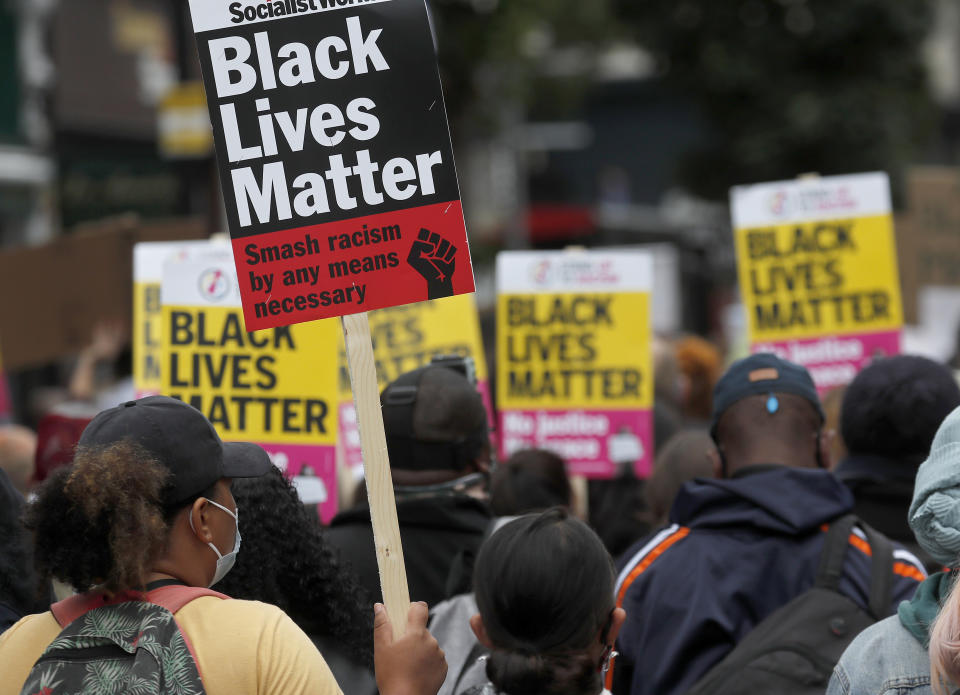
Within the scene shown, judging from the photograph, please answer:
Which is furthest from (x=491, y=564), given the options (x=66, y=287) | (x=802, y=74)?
(x=802, y=74)

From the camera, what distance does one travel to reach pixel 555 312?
6.33 meters

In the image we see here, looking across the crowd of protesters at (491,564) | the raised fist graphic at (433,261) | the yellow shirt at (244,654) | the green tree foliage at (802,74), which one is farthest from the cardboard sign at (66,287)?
the green tree foliage at (802,74)

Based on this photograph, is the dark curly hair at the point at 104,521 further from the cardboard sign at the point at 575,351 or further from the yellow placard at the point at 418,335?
the cardboard sign at the point at 575,351

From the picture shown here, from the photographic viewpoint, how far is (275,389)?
4.49 meters

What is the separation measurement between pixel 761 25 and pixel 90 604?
17610 mm

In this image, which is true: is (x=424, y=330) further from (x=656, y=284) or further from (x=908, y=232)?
(x=656, y=284)

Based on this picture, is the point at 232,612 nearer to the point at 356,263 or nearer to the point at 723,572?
the point at 356,263

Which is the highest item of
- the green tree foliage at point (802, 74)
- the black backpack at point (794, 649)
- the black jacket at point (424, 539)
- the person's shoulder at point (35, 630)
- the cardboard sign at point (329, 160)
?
the green tree foliage at point (802, 74)

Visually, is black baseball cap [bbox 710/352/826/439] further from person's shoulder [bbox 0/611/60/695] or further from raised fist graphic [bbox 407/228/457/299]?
person's shoulder [bbox 0/611/60/695]

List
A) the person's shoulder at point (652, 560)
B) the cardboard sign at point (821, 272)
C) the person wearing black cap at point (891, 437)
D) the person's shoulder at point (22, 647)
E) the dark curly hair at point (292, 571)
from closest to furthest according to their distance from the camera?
the person's shoulder at point (22, 647) → the dark curly hair at point (292, 571) → the person's shoulder at point (652, 560) → the person wearing black cap at point (891, 437) → the cardboard sign at point (821, 272)

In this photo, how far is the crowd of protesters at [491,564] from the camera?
7.40ft

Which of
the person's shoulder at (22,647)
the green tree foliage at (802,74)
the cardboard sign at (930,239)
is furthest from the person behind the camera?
the green tree foliage at (802,74)

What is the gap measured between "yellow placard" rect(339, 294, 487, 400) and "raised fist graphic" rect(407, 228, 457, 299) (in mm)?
2868

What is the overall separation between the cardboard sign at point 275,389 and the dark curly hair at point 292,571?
61.4 inches
